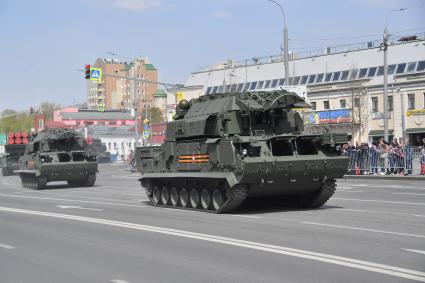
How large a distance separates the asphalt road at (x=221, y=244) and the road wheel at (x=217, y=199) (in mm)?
443

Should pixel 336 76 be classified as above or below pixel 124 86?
below

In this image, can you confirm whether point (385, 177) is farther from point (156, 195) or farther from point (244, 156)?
point (244, 156)

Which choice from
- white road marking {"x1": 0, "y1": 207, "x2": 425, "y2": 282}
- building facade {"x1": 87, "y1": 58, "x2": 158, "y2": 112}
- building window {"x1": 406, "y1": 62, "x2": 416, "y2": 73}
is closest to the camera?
white road marking {"x1": 0, "y1": 207, "x2": 425, "y2": 282}

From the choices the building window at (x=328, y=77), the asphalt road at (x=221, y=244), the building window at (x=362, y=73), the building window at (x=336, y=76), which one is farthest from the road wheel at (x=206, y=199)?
the building window at (x=328, y=77)

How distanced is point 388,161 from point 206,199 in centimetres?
1506

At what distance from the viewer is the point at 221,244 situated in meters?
11.4

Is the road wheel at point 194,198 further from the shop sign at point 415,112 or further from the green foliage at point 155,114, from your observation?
the green foliage at point 155,114

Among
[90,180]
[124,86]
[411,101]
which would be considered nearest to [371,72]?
[411,101]

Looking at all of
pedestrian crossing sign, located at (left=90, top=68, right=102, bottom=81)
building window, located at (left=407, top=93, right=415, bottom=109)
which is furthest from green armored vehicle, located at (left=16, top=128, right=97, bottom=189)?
building window, located at (left=407, top=93, right=415, bottom=109)

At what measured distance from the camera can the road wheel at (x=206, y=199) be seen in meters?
17.5

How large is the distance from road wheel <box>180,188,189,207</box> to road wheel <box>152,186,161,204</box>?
150 centimetres

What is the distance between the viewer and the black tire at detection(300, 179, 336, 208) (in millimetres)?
17266

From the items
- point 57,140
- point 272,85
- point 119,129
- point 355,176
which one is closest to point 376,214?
point 355,176

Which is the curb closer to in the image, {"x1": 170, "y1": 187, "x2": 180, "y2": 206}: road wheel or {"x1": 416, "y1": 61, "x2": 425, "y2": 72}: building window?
{"x1": 170, "y1": 187, "x2": 180, "y2": 206}: road wheel
